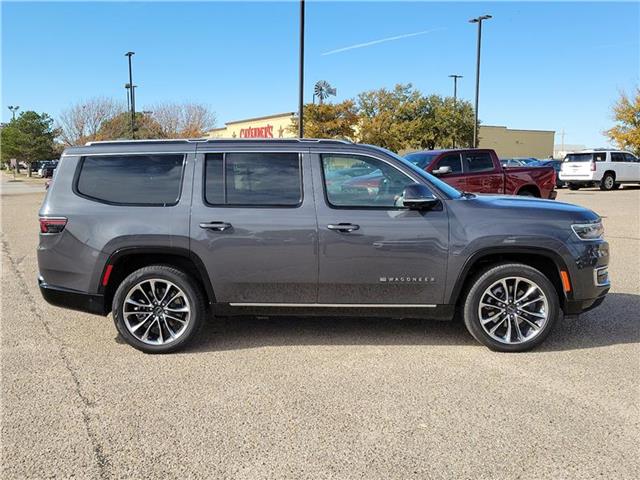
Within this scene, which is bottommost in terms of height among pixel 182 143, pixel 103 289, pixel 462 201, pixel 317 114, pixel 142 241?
pixel 103 289

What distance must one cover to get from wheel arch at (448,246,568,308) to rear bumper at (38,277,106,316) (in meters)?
3.01

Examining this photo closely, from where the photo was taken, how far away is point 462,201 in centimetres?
475

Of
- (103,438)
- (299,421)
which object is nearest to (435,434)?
(299,421)

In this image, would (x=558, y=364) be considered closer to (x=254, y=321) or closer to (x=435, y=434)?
(x=435, y=434)

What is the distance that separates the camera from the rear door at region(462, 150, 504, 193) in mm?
12195

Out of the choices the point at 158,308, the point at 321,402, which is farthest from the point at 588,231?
the point at 158,308

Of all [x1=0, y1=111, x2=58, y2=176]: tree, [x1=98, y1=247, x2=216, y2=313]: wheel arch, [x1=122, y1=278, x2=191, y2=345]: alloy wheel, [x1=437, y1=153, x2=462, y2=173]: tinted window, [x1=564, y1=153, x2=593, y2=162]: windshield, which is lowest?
[x1=122, y1=278, x2=191, y2=345]: alloy wheel

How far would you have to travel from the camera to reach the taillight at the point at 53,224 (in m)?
4.75

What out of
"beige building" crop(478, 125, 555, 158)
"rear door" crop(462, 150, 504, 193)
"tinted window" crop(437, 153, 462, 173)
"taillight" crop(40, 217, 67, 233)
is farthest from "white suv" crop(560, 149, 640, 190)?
"beige building" crop(478, 125, 555, 158)

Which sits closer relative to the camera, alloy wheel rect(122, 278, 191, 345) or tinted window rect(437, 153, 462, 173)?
alloy wheel rect(122, 278, 191, 345)

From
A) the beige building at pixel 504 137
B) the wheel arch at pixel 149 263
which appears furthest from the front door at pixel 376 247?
the beige building at pixel 504 137

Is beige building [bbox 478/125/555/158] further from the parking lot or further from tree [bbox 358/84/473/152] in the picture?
the parking lot

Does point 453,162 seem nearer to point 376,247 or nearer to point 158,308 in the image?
point 376,247

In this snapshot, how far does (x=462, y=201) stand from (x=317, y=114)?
44.1 metres
